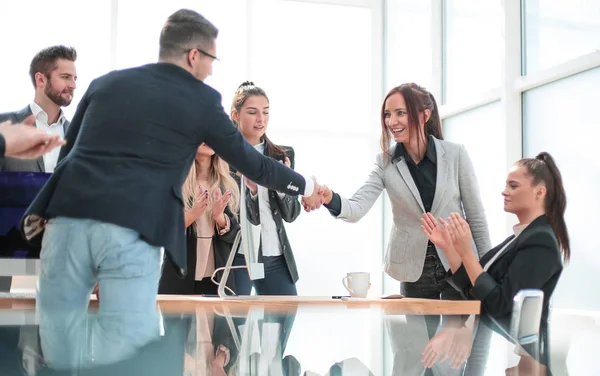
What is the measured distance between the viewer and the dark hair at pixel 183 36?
1.88 m

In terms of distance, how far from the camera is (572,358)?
3.80 feet

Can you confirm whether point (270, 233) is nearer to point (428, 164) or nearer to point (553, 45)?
point (428, 164)

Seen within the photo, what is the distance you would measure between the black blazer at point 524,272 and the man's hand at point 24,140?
1219 millimetres

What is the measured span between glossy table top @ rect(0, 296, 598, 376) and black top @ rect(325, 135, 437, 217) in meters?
1.03

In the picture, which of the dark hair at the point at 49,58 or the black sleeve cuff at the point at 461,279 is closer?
the black sleeve cuff at the point at 461,279

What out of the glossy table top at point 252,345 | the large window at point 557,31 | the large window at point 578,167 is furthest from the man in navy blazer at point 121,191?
the large window at point 557,31

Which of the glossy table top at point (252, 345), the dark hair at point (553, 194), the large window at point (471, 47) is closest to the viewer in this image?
the glossy table top at point (252, 345)

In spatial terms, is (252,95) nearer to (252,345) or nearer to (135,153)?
(135,153)

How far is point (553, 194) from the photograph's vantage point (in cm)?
229

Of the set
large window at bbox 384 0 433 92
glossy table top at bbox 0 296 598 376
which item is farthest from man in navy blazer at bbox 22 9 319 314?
large window at bbox 384 0 433 92

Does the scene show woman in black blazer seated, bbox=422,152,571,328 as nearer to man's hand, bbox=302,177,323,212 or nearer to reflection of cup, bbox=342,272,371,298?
reflection of cup, bbox=342,272,371,298

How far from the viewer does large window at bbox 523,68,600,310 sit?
443 cm

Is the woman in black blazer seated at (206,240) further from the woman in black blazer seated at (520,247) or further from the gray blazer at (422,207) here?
the woman in black blazer seated at (520,247)

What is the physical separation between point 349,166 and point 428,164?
16.2ft
